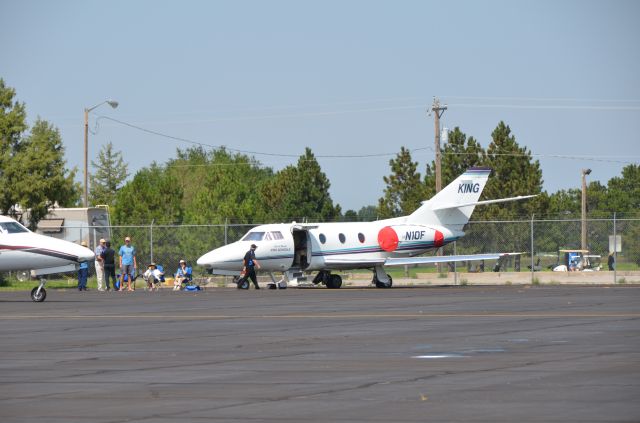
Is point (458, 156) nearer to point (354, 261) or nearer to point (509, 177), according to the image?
point (509, 177)

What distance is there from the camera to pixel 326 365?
47.4 ft

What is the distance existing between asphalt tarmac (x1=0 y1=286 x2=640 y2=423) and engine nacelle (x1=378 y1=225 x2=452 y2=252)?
1641cm

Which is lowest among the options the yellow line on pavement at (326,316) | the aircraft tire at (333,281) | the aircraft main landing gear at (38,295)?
the yellow line on pavement at (326,316)

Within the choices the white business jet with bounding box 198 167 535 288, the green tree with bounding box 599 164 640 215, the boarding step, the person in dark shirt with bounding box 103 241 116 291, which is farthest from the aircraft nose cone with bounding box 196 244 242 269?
the green tree with bounding box 599 164 640 215

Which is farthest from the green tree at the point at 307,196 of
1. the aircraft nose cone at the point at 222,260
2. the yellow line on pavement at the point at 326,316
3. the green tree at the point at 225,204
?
the yellow line on pavement at the point at 326,316

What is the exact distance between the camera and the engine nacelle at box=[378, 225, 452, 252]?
143 ft

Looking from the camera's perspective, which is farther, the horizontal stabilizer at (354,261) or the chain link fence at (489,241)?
the chain link fence at (489,241)

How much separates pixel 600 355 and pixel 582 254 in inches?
1503

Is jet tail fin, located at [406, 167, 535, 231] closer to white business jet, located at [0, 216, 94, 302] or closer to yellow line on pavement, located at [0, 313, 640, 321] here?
white business jet, located at [0, 216, 94, 302]

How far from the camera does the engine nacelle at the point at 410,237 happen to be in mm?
43531

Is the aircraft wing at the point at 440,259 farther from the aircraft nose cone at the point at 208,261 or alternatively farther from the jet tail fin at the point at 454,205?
the aircraft nose cone at the point at 208,261

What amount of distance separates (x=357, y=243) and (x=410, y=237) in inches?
80.5

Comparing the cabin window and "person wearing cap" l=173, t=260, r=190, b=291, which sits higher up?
the cabin window

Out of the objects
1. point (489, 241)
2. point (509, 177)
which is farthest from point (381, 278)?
point (509, 177)
